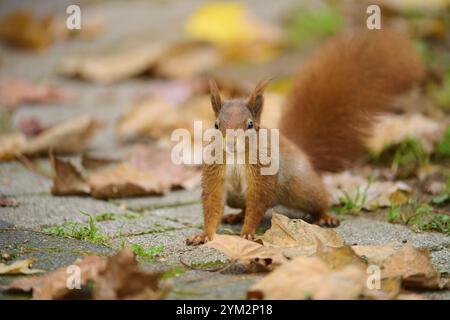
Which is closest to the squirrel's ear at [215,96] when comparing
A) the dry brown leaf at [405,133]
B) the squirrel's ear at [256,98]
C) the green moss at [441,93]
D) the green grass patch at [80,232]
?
the squirrel's ear at [256,98]

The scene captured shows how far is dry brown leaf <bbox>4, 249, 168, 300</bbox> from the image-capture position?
1899 mm

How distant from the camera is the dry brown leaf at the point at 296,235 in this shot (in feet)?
7.76

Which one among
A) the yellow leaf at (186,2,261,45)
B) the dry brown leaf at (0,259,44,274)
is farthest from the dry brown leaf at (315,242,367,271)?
the yellow leaf at (186,2,261,45)

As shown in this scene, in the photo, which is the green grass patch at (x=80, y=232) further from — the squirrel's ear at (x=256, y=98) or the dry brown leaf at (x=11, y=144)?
the dry brown leaf at (x=11, y=144)

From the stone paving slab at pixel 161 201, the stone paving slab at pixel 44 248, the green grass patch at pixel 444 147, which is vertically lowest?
the stone paving slab at pixel 44 248

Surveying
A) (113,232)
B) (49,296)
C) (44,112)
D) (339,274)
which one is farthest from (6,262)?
(44,112)

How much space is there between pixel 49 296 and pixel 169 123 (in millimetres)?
2611

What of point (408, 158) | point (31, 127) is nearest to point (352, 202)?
point (408, 158)

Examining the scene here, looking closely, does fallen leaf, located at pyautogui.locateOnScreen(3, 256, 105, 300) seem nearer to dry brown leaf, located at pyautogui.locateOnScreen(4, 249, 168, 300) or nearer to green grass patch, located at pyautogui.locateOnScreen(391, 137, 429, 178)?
dry brown leaf, located at pyautogui.locateOnScreen(4, 249, 168, 300)

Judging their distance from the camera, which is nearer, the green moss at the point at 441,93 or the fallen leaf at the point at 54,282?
the fallen leaf at the point at 54,282

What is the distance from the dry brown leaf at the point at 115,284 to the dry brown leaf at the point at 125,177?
1298 millimetres

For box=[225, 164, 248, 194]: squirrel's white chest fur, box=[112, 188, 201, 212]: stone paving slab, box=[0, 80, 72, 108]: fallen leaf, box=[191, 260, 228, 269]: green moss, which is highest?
box=[0, 80, 72, 108]: fallen leaf

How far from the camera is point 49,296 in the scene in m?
1.95

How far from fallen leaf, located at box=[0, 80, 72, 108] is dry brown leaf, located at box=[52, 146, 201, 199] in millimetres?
1472
